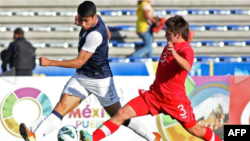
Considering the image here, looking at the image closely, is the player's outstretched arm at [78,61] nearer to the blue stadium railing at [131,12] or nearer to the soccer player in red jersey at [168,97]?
the soccer player in red jersey at [168,97]

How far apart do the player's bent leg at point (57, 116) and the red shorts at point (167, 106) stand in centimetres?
74

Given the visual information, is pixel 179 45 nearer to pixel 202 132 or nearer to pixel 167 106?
pixel 167 106

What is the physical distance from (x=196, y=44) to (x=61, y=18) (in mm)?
→ 3289

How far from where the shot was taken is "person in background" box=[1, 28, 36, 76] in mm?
10523

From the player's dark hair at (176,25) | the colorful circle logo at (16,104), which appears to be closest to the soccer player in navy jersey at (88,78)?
the player's dark hair at (176,25)

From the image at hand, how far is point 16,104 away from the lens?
8.04m

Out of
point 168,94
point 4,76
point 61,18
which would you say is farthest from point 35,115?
point 61,18

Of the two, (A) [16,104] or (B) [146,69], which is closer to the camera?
(A) [16,104]

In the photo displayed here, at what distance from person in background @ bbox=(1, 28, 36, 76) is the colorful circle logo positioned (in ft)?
7.97

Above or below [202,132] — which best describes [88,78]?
above

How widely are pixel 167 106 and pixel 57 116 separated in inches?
50.5

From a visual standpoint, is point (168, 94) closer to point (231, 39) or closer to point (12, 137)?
point (12, 137)

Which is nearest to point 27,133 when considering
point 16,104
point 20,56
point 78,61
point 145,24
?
point 78,61

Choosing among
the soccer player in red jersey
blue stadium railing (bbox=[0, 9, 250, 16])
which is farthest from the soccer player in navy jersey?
blue stadium railing (bbox=[0, 9, 250, 16])
